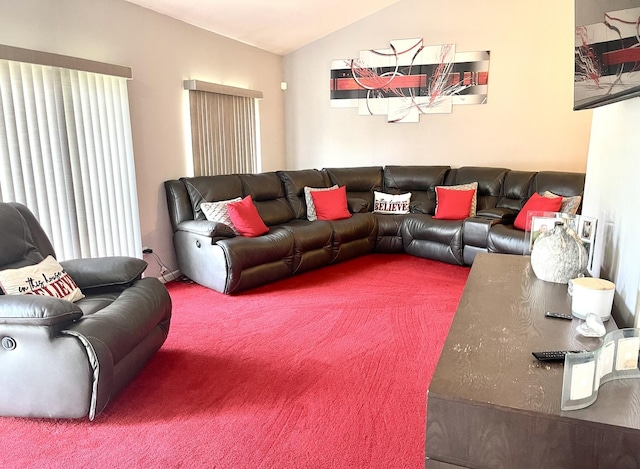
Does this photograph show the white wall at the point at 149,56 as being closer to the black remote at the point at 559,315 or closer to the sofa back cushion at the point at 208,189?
the sofa back cushion at the point at 208,189

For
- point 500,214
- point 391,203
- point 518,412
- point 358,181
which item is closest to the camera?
point 518,412

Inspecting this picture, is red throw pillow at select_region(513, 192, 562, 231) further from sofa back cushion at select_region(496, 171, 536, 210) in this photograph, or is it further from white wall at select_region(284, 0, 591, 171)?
white wall at select_region(284, 0, 591, 171)

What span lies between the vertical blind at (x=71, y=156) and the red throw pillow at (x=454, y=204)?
3.02 m

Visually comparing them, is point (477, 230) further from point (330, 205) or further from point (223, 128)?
point (223, 128)

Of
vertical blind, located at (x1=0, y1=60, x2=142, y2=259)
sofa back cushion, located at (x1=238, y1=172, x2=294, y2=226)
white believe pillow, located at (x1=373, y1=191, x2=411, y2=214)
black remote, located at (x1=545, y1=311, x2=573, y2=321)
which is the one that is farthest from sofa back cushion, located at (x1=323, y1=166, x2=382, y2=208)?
black remote, located at (x1=545, y1=311, x2=573, y2=321)

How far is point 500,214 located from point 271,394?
10.6 ft

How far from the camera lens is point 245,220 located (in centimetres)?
404

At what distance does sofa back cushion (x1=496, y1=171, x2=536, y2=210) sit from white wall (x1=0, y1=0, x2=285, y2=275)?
3.17m

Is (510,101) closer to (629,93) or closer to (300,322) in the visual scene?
(300,322)

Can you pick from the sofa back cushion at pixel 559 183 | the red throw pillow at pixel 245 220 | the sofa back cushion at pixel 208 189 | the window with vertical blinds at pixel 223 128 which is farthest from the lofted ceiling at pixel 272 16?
the sofa back cushion at pixel 559 183

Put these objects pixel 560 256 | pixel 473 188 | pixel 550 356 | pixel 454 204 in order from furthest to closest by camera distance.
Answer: pixel 473 188 < pixel 454 204 < pixel 560 256 < pixel 550 356

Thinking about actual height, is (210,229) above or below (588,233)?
below

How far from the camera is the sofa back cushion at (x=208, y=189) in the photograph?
416 centimetres

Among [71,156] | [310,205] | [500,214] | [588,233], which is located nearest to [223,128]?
[310,205]
